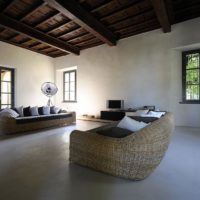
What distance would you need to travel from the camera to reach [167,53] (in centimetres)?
559

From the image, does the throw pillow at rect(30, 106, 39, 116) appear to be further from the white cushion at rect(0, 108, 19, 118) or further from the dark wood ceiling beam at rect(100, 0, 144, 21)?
the dark wood ceiling beam at rect(100, 0, 144, 21)

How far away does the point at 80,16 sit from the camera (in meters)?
4.64

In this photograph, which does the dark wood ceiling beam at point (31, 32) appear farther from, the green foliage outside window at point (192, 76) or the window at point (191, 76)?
the green foliage outside window at point (192, 76)

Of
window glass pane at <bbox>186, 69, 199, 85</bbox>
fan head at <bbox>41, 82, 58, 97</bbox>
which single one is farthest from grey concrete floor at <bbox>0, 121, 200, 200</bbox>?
fan head at <bbox>41, 82, 58, 97</bbox>

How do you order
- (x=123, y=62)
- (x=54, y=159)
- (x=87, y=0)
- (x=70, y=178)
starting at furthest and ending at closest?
(x=123, y=62) → (x=87, y=0) → (x=54, y=159) → (x=70, y=178)

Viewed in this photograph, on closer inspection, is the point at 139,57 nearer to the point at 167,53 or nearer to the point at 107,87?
the point at 167,53

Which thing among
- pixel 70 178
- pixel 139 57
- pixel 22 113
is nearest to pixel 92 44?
pixel 139 57

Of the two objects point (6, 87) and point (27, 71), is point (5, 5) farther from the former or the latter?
point (6, 87)

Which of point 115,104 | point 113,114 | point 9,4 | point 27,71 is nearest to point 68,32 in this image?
point 9,4

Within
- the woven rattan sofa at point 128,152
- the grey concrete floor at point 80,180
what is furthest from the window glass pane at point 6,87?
the woven rattan sofa at point 128,152

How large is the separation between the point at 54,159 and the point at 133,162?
1.41m

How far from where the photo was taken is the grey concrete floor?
5.68 feet

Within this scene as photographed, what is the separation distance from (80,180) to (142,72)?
4.85m

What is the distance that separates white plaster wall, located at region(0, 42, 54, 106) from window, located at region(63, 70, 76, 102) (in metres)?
0.87
